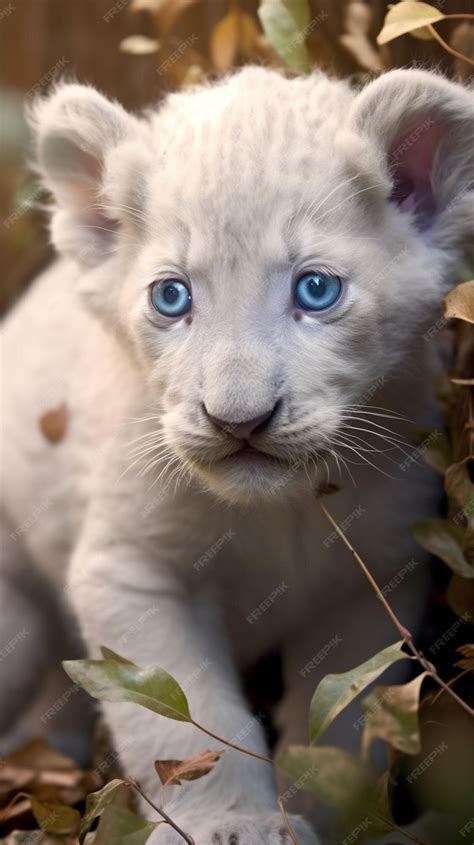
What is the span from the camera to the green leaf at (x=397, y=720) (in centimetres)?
150

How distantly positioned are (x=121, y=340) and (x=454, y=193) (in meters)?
0.78

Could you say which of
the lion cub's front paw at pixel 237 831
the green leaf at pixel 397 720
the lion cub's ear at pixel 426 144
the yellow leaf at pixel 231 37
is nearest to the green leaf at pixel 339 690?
the green leaf at pixel 397 720

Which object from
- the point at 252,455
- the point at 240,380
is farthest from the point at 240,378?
the point at 252,455

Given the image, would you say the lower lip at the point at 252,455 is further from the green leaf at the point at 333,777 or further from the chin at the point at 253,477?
the green leaf at the point at 333,777

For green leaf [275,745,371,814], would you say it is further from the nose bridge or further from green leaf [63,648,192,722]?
the nose bridge

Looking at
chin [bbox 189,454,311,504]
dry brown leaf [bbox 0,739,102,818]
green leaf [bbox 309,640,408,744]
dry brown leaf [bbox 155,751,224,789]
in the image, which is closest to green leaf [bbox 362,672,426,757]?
green leaf [bbox 309,640,408,744]

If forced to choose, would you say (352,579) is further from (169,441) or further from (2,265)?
(2,265)

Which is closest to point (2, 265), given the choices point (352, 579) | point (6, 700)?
point (6, 700)

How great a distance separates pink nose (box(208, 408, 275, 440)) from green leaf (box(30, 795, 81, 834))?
904mm

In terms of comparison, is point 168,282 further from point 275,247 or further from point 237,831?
point 237,831

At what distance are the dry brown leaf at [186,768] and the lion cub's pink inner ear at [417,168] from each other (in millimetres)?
1133

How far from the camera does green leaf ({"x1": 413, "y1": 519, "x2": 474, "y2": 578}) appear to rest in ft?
6.69

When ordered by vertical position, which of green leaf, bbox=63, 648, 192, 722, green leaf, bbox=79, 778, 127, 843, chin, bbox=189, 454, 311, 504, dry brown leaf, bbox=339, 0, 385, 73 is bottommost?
green leaf, bbox=79, 778, 127, 843

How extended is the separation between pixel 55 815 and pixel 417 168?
5.06 ft
